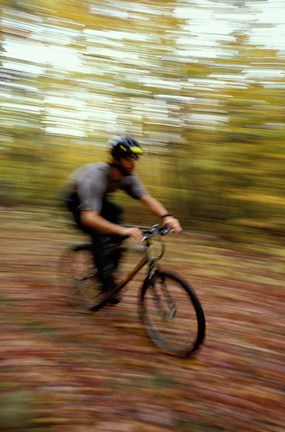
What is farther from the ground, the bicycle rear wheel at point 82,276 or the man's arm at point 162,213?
the man's arm at point 162,213

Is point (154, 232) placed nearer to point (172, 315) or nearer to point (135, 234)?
point (135, 234)

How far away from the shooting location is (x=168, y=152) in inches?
373

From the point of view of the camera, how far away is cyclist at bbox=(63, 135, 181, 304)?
13.0ft

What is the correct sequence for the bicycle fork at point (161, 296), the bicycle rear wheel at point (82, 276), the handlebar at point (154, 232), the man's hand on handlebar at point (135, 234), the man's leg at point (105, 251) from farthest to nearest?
1. the bicycle rear wheel at point (82, 276)
2. the man's leg at point (105, 251)
3. the bicycle fork at point (161, 296)
4. the handlebar at point (154, 232)
5. the man's hand on handlebar at point (135, 234)

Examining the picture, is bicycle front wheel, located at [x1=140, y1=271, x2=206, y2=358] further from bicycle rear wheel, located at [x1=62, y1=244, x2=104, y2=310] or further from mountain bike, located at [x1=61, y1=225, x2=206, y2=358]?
bicycle rear wheel, located at [x1=62, y1=244, x2=104, y2=310]

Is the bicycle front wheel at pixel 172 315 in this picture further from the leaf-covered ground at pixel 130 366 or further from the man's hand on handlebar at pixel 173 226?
the man's hand on handlebar at pixel 173 226

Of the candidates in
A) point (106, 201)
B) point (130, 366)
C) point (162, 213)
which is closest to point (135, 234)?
point (162, 213)

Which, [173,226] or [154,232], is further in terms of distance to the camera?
[173,226]

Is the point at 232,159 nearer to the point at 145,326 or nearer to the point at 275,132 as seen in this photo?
the point at 275,132

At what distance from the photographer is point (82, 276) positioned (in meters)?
5.02

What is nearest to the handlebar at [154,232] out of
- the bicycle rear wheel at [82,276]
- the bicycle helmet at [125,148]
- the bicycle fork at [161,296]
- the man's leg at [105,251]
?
the bicycle fork at [161,296]

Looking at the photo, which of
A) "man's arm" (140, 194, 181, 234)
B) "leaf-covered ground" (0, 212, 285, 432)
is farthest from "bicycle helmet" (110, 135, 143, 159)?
"leaf-covered ground" (0, 212, 285, 432)

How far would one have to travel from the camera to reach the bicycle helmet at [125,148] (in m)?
4.01

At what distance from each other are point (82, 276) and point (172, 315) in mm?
1366
